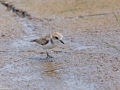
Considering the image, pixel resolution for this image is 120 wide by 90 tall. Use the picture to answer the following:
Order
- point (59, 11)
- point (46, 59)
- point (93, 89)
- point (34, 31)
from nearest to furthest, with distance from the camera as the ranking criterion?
point (93, 89)
point (46, 59)
point (34, 31)
point (59, 11)

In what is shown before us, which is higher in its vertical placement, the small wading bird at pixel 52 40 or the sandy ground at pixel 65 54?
the small wading bird at pixel 52 40

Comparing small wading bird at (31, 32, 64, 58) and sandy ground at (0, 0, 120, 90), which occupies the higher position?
small wading bird at (31, 32, 64, 58)

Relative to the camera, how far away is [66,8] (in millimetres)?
14820

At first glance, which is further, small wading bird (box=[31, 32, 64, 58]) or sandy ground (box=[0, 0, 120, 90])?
small wading bird (box=[31, 32, 64, 58])

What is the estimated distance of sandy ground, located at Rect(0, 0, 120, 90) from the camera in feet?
25.6

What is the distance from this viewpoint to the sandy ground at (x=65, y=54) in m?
7.82

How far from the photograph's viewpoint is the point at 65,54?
9773 mm

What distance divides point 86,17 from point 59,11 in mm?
1385

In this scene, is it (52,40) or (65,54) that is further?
(65,54)

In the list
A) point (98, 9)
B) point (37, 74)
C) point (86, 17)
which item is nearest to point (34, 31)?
point (86, 17)

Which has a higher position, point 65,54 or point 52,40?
point 52,40

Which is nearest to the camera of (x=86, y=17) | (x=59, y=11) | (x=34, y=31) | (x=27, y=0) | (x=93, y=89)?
(x=93, y=89)

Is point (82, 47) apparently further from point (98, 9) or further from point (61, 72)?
point (98, 9)

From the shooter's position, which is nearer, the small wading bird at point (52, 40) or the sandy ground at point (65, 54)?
the sandy ground at point (65, 54)
